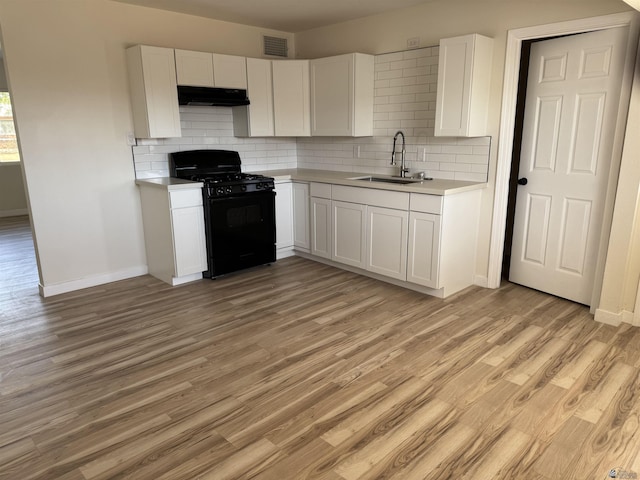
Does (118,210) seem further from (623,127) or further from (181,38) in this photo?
(623,127)

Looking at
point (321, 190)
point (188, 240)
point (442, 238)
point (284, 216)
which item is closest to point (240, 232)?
point (188, 240)

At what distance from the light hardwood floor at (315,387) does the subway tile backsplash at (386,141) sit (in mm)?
1261

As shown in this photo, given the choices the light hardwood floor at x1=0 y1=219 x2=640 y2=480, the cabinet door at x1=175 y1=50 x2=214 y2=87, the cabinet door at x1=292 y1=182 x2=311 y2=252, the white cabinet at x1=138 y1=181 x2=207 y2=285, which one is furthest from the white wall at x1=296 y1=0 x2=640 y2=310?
the white cabinet at x1=138 y1=181 x2=207 y2=285

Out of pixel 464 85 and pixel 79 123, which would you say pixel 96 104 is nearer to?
pixel 79 123

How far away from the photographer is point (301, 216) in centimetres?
492

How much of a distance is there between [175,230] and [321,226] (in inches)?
57.4

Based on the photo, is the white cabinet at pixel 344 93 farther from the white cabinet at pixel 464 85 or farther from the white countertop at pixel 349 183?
the white cabinet at pixel 464 85

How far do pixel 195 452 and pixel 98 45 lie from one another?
3.55 meters

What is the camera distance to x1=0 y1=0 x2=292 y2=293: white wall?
145 inches

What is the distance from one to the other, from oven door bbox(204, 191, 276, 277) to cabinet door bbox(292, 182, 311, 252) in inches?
13.0

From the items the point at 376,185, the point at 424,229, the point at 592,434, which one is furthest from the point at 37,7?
the point at 592,434

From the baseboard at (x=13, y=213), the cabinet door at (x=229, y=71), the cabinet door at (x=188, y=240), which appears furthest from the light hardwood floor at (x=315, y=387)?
the baseboard at (x=13, y=213)

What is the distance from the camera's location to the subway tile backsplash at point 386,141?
411 centimetres

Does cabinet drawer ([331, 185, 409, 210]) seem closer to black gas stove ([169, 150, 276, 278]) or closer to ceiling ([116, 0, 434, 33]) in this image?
black gas stove ([169, 150, 276, 278])
